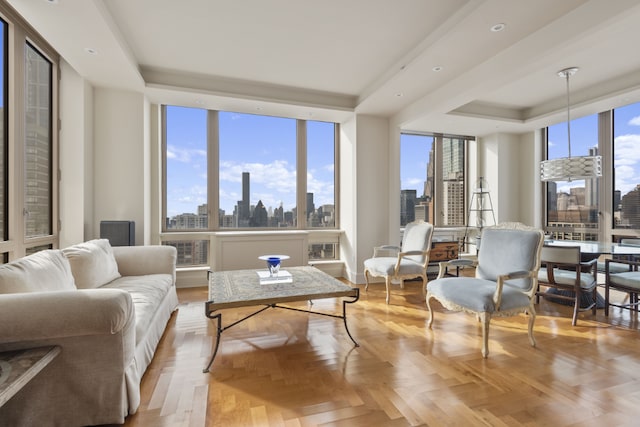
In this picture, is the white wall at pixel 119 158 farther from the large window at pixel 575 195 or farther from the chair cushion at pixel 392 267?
the large window at pixel 575 195

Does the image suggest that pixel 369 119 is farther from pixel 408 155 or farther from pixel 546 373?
pixel 546 373

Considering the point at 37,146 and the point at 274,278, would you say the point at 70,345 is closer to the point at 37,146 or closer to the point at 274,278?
the point at 274,278

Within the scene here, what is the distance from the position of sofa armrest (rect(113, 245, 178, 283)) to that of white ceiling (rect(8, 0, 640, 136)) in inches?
75.4

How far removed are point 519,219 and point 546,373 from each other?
4.46 metres

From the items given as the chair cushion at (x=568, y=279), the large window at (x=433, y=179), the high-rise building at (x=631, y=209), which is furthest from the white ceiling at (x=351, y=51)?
the chair cushion at (x=568, y=279)

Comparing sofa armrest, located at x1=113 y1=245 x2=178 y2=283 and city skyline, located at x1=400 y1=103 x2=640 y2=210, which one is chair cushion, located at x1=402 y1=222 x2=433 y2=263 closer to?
city skyline, located at x1=400 y1=103 x2=640 y2=210

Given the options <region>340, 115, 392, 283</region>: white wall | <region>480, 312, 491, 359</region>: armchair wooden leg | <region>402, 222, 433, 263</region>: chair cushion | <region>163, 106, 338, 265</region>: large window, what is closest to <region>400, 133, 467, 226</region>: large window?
<region>340, 115, 392, 283</region>: white wall

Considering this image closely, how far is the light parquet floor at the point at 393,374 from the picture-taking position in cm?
162

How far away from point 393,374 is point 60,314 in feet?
6.17

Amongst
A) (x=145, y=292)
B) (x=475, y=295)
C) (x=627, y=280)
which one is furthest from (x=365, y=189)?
(x=145, y=292)

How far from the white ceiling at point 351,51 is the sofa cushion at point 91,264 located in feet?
5.97

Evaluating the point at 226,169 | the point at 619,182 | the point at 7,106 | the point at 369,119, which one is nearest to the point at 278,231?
the point at 226,169

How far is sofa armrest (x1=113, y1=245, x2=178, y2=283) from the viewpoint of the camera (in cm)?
300

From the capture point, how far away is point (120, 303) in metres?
1.49
